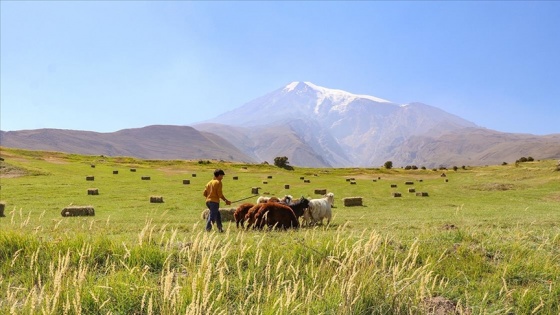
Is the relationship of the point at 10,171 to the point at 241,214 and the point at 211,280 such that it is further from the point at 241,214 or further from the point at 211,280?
the point at 211,280

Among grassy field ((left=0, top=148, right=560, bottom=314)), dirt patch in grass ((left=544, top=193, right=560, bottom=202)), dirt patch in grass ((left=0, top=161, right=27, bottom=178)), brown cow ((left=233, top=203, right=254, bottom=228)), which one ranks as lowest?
dirt patch in grass ((left=544, top=193, right=560, bottom=202))

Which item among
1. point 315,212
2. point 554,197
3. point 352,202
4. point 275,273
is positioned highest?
point 275,273

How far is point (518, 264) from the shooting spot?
7.98 meters

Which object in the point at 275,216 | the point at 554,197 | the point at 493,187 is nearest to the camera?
the point at 275,216

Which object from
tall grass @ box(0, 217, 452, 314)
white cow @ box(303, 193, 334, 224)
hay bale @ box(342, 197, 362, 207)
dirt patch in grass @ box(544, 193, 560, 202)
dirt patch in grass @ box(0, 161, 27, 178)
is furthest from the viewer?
dirt patch in grass @ box(0, 161, 27, 178)

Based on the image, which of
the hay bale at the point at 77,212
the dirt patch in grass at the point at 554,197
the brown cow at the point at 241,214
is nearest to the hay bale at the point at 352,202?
the brown cow at the point at 241,214

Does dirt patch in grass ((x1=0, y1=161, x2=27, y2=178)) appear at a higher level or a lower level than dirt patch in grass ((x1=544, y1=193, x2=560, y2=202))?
higher

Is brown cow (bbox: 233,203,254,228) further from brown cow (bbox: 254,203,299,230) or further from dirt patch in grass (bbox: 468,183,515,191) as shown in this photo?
dirt patch in grass (bbox: 468,183,515,191)

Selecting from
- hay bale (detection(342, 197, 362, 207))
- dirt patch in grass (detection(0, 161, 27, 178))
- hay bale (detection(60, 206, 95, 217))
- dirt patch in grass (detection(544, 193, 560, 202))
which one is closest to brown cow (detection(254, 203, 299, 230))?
hay bale (detection(60, 206, 95, 217))

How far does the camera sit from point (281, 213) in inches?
639

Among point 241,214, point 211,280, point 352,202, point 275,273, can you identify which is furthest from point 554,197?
point 211,280

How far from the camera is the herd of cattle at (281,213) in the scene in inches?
626

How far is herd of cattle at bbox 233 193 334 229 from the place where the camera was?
626 inches

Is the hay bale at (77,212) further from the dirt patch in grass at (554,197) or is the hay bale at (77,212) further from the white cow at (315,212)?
the dirt patch in grass at (554,197)
